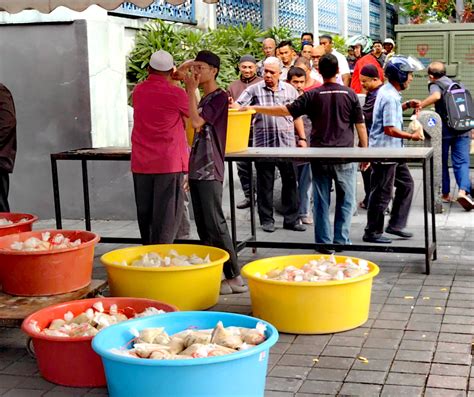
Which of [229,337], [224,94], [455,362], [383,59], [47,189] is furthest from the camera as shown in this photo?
[383,59]

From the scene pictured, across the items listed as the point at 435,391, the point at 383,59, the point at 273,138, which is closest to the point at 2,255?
the point at 435,391

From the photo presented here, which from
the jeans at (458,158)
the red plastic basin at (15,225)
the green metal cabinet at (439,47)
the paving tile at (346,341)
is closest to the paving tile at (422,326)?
the paving tile at (346,341)

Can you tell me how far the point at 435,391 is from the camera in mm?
5031

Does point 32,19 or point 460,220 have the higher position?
point 32,19

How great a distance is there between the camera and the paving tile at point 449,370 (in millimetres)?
5305

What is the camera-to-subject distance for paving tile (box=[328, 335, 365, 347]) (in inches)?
234

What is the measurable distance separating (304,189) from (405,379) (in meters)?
5.35

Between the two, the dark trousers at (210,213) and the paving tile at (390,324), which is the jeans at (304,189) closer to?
the dark trousers at (210,213)

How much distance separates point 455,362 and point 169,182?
2.87 m

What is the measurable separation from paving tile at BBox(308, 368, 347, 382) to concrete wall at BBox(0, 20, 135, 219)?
19.0ft

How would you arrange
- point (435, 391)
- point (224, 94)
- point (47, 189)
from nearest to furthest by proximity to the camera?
point (435, 391), point (224, 94), point (47, 189)

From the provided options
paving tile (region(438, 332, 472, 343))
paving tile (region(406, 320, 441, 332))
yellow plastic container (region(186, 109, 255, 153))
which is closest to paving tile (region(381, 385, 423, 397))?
paving tile (region(438, 332, 472, 343))

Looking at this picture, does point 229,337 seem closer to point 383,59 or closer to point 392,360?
point 392,360

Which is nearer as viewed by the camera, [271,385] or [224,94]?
[271,385]
